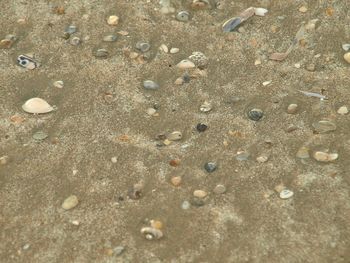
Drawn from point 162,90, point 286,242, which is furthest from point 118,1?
point 286,242

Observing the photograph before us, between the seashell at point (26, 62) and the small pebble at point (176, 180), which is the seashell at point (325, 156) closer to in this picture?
the small pebble at point (176, 180)

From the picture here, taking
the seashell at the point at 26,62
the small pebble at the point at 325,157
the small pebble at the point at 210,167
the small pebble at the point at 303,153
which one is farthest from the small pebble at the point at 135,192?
the seashell at the point at 26,62

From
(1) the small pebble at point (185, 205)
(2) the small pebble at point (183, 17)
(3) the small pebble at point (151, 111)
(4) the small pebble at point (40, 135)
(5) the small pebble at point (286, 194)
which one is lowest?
(4) the small pebble at point (40, 135)

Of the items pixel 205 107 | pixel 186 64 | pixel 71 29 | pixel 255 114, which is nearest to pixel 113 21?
pixel 71 29

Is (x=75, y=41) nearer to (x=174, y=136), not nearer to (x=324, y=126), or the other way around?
(x=174, y=136)

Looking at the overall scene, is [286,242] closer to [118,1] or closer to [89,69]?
[89,69]
